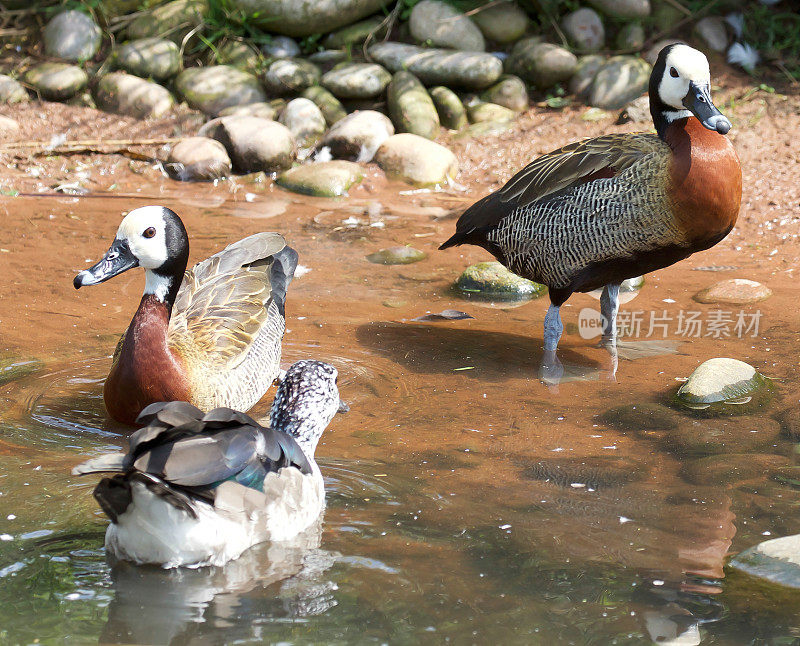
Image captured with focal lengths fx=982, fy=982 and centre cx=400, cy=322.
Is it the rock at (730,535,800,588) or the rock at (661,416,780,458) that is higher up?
the rock at (730,535,800,588)

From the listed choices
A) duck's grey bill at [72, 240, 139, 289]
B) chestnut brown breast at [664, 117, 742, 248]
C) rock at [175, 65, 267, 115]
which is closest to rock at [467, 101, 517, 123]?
rock at [175, 65, 267, 115]

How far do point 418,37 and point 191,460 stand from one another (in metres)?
8.16

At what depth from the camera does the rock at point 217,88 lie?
32.8 feet

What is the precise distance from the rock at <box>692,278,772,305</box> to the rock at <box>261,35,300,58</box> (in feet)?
19.0

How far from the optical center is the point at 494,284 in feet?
22.4

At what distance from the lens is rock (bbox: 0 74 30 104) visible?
389 inches

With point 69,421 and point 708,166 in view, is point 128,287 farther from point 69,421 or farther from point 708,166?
point 708,166

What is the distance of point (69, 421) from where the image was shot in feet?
15.5

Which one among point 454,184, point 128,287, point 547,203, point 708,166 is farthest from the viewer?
point 454,184

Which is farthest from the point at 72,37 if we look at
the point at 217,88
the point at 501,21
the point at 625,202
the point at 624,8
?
the point at 625,202

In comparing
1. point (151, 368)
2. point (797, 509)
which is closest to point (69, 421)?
point (151, 368)

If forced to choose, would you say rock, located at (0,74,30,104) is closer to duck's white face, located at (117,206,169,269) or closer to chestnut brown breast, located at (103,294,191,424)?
duck's white face, located at (117,206,169,269)

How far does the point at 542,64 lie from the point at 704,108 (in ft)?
17.2

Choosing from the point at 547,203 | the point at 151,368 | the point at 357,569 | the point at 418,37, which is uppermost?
the point at 418,37
